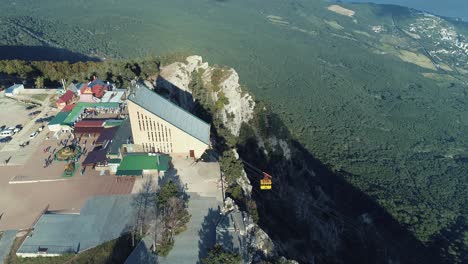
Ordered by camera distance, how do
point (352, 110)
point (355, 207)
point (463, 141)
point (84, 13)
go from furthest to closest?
1. point (84, 13)
2. point (352, 110)
3. point (463, 141)
4. point (355, 207)

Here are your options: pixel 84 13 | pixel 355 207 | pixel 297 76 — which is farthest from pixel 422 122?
pixel 84 13

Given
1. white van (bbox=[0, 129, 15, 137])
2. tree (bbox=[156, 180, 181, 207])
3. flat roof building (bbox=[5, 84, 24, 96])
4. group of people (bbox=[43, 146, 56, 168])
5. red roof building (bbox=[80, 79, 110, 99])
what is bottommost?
group of people (bbox=[43, 146, 56, 168])

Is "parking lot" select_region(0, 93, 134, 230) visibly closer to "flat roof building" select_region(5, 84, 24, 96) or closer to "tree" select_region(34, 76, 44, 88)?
"flat roof building" select_region(5, 84, 24, 96)

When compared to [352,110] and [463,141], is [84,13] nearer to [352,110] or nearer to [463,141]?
[352,110]

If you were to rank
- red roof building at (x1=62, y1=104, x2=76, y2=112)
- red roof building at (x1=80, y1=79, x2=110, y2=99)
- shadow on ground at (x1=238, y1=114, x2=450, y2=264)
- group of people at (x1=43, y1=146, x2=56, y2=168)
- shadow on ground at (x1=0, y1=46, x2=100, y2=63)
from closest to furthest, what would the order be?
1. group of people at (x1=43, y1=146, x2=56, y2=168)
2. shadow on ground at (x1=238, y1=114, x2=450, y2=264)
3. red roof building at (x1=62, y1=104, x2=76, y2=112)
4. red roof building at (x1=80, y1=79, x2=110, y2=99)
5. shadow on ground at (x1=0, y1=46, x2=100, y2=63)

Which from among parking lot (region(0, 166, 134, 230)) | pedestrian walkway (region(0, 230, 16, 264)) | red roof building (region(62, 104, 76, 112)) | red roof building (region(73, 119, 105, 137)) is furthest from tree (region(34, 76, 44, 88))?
pedestrian walkway (region(0, 230, 16, 264))

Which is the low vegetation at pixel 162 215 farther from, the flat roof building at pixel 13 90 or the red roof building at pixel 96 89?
the flat roof building at pixel 13 90
